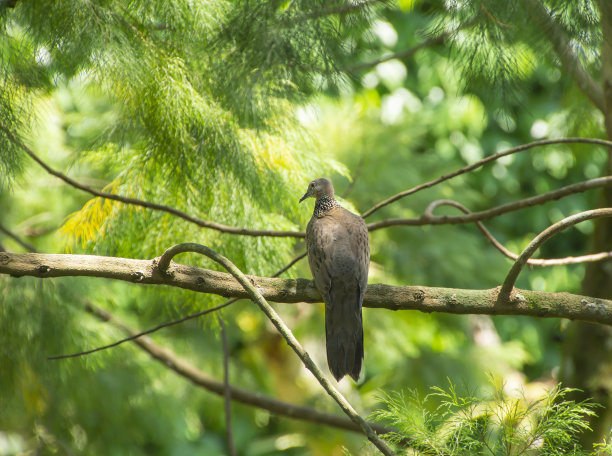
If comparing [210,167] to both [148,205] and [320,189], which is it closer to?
[148,205]

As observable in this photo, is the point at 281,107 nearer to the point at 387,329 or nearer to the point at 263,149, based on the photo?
the point at 263,149

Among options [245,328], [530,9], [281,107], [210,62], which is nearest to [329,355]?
[281,107]

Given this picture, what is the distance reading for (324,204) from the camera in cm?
227

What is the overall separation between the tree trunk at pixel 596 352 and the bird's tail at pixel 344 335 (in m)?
1.14

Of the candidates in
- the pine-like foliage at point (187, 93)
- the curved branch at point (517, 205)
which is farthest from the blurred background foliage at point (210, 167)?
the curved branch at point (517, 205)

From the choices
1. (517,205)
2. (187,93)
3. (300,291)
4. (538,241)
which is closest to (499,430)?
(538,241)

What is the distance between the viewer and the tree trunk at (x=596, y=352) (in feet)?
8.11

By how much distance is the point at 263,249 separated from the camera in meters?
2.08

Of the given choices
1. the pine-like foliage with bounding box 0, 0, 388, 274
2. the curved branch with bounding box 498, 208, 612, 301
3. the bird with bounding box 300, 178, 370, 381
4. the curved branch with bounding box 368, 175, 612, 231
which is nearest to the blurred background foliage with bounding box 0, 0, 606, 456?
the pine-like foliage with bounding box 0, 0, 388, 274

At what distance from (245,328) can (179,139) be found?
11.1 feet

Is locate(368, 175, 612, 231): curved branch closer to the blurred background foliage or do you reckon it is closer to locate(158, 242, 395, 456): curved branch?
the blurred background foliage

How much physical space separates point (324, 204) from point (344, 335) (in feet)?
1.88

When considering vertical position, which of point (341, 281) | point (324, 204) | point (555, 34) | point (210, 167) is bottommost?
point (341, 281)

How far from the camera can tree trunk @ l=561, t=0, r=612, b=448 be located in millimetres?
2473
